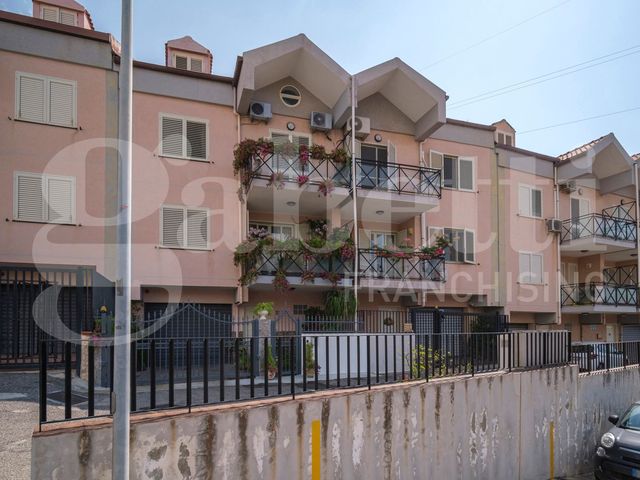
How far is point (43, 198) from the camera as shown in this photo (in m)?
13.5

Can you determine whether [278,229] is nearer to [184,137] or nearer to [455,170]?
[184,137]

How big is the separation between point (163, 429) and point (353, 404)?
2.82 metres

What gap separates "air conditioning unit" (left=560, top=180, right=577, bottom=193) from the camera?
2208cm

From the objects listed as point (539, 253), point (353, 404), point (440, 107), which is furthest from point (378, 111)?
point (353, 404)

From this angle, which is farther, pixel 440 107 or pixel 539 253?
pixel 539 253

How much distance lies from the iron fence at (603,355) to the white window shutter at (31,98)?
1589 cm

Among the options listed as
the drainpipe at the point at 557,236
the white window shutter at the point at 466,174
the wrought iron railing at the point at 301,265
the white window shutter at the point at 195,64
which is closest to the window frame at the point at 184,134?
the white window shutter at the point at 195,64

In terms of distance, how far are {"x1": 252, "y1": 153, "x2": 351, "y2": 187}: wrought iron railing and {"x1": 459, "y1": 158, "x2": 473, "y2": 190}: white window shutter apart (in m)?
6.00

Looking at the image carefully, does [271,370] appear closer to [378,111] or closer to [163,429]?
[163,429]

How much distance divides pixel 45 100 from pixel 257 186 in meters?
6.56

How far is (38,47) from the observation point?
13.6 m

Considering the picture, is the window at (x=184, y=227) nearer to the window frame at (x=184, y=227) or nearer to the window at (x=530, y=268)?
the window frame at (x=184, y=227)

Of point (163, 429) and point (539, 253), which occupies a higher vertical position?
point (539, 253)

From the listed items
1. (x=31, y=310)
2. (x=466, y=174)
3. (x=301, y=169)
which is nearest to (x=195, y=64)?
(x=301, y=169)
